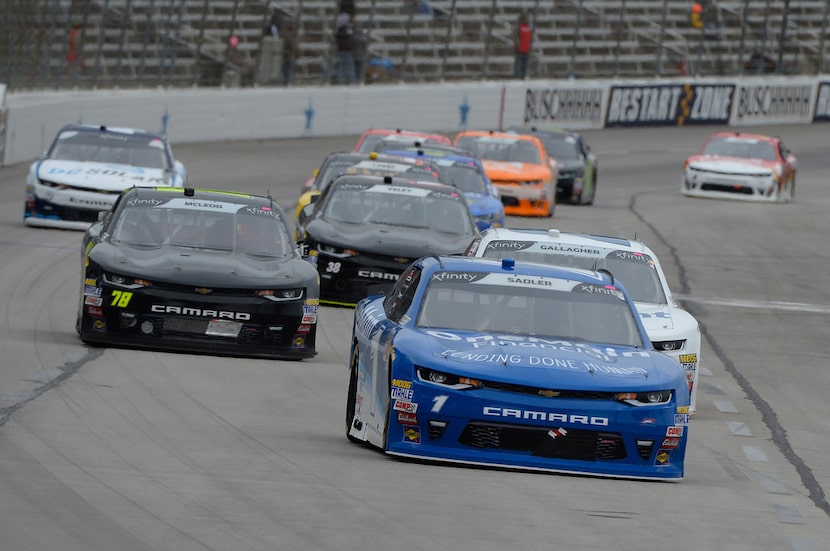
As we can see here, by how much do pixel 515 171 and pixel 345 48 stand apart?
52.3 feet

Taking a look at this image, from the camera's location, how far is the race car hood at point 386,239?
60.9ft

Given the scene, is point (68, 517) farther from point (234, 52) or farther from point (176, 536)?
point (234, 52)

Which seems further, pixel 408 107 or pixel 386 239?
pixel 408 107

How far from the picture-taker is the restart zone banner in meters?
54.3

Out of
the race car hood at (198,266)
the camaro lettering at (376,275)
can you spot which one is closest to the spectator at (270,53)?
the camaro lettering at (376,275)

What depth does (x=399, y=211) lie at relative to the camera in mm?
19531

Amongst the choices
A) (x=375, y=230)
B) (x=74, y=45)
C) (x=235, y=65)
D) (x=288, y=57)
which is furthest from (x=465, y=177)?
(x=288, y=57)

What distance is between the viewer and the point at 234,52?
44188 mm

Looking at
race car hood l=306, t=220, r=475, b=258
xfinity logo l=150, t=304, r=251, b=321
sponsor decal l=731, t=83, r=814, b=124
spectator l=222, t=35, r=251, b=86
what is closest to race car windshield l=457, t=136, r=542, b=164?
race car hood l=306, t=220, r=475, b=258

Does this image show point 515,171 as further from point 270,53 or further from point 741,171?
point 270,53

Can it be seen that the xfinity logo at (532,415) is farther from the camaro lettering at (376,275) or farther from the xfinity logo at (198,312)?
the camaro lettering at (376,275)

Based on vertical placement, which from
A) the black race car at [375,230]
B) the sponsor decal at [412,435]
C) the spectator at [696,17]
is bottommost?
the spectator at [696,17]

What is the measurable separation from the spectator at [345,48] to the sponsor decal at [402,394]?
36884 millimetres

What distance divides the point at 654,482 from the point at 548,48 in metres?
42.7
